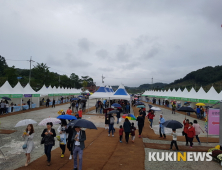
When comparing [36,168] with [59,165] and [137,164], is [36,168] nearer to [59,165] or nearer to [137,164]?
[59,165]

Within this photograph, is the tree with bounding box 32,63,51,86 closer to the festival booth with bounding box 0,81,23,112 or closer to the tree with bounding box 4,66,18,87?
the tree with bounding box 4,66,18,87

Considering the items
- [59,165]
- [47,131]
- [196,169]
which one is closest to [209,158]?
[196,169]

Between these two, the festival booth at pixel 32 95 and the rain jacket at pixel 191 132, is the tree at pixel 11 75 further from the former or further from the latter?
the rain jacket at pixel 191 132

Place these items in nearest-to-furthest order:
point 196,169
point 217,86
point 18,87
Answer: point 196,169 < point 18,87 < point 217,86

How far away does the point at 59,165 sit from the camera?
5.71 m

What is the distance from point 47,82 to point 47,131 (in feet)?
190

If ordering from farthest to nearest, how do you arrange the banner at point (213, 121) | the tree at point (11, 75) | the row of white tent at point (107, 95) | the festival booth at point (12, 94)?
the tree at point (11, 75)
the festival booth at point (12, 94)
the row of white tent at point (107, 95)
the banner at point (213, 121)

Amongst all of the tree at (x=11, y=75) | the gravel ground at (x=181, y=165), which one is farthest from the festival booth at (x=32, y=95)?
the tree at (x=11, y=75)

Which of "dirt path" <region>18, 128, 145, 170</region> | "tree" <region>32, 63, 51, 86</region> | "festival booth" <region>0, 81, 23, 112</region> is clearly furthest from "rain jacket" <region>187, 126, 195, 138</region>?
"tree" <region>32, 63, 51, 86</region>
